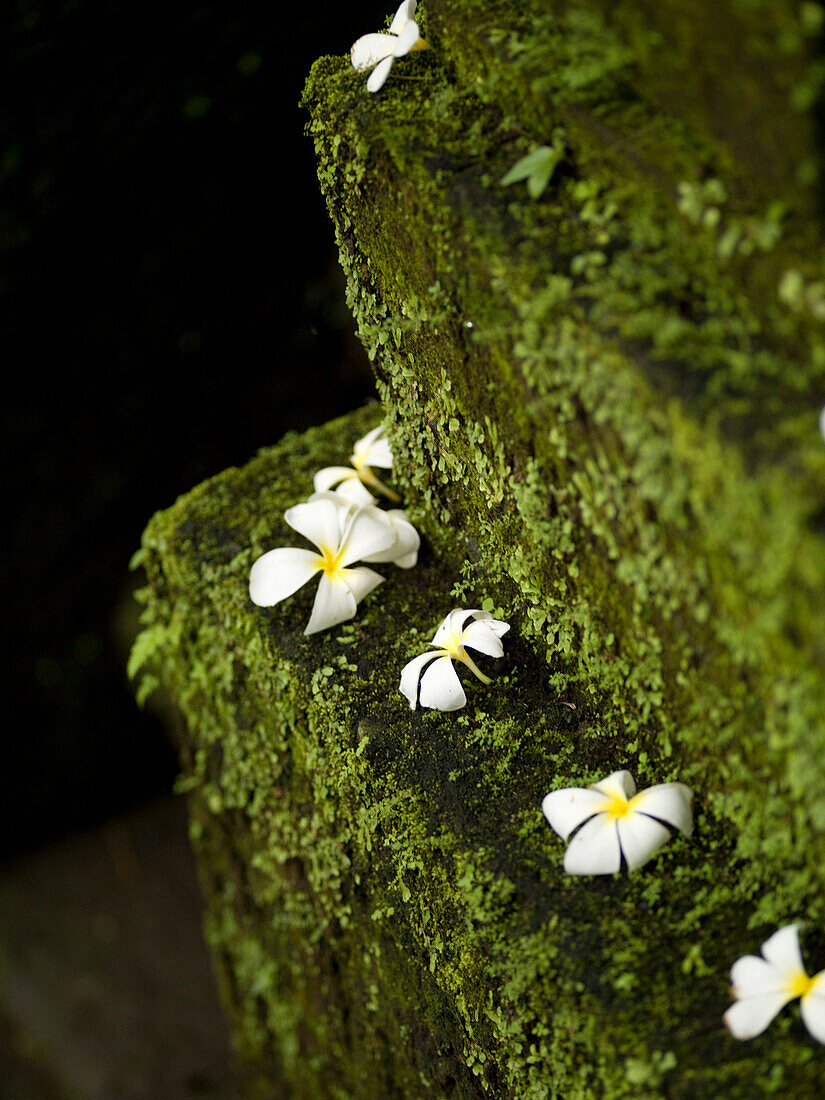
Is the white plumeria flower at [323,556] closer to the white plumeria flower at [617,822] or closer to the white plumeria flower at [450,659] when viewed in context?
the white plumeria flower at [450,659]

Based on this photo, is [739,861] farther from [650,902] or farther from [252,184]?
[252,184]

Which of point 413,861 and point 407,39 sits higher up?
point 407,39

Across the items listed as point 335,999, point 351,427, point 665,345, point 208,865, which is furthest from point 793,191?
point 208,865

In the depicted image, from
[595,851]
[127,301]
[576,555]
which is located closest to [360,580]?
[576,555]

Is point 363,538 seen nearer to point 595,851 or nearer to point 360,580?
point 360,580

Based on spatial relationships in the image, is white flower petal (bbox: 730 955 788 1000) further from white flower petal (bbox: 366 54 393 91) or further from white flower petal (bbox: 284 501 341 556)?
white flower petal (bbox: 366 54 393 91)

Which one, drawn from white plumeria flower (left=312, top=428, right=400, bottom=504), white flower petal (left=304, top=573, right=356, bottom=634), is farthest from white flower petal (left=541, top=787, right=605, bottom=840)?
white plumeria flower (left=312, top=428, right=400, bottom=504)

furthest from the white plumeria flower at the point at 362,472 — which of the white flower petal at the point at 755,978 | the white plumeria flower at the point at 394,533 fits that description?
the white flower petal at the point at 755,978
